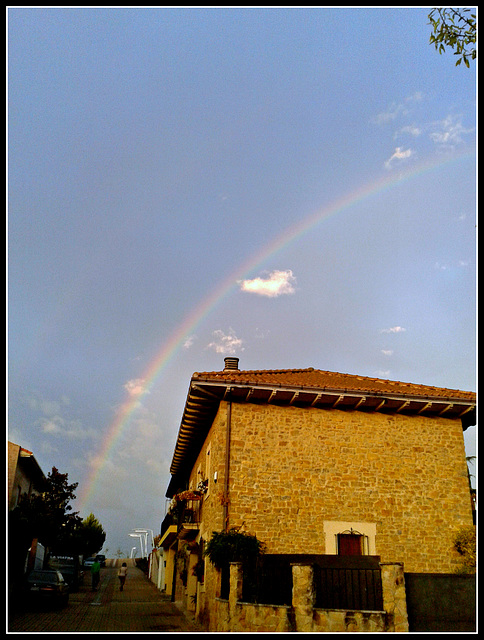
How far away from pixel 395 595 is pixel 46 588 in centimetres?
1186

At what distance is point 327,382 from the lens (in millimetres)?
15516

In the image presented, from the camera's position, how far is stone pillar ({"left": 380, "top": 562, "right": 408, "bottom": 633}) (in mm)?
9258

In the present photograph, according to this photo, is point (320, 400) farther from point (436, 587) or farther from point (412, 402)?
point (436, 587)

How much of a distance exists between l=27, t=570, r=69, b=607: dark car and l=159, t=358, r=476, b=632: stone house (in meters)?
4.89

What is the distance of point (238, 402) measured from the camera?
46.0ft

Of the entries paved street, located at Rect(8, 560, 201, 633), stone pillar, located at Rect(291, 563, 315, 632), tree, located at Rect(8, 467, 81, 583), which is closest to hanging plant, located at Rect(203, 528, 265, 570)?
stone pillar, located at Rect(291, 563, 315, 632)

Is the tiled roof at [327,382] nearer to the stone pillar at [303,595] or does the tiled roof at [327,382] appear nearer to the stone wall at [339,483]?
the stone wall at [339,483]

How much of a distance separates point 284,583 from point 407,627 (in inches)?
93.4

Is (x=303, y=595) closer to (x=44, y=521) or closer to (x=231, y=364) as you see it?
(x=231, y=364)

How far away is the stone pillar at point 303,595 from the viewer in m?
9.50

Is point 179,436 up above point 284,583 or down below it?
above

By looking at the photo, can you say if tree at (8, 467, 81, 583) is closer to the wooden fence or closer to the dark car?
the dark car

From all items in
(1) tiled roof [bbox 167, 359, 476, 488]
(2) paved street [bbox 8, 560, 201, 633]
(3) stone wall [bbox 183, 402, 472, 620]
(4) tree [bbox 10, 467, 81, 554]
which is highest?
(1) tiled roof [bbox 167, 359, 476, 488]
